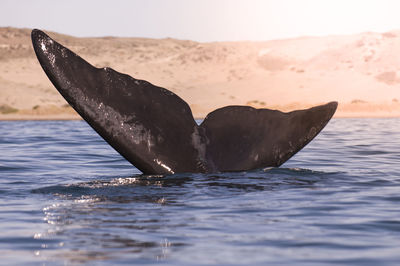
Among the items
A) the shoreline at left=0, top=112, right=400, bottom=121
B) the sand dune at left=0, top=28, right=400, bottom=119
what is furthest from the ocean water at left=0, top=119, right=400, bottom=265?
the sand dune at left=0, top=28, right=400, bottom=119

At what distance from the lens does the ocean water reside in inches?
210

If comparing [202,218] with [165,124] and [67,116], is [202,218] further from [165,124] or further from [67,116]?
[67,116]

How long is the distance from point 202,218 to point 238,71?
233 feet

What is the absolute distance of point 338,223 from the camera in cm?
659

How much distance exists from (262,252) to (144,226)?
139 centimetres

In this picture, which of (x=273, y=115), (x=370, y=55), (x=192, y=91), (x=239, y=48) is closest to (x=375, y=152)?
(x=273, y=115)

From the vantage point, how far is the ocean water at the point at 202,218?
17.5 feet

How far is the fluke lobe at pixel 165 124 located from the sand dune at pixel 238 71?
129 ft

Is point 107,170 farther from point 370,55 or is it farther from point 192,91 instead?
point 370,55

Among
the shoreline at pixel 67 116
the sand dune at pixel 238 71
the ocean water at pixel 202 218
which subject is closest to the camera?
the ocean water at pixel 202 218

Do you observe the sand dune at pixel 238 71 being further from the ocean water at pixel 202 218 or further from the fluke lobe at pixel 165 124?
the fluke lobe at pixel 165 124

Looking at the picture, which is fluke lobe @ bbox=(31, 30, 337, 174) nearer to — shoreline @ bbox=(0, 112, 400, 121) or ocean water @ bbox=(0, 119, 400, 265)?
ocean water @ bbox=(0, 119, 400, 265)

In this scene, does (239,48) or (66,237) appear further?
(239,48)

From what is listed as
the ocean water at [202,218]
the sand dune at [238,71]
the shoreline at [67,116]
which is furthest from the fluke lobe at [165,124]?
the sand dune at [238,71]
